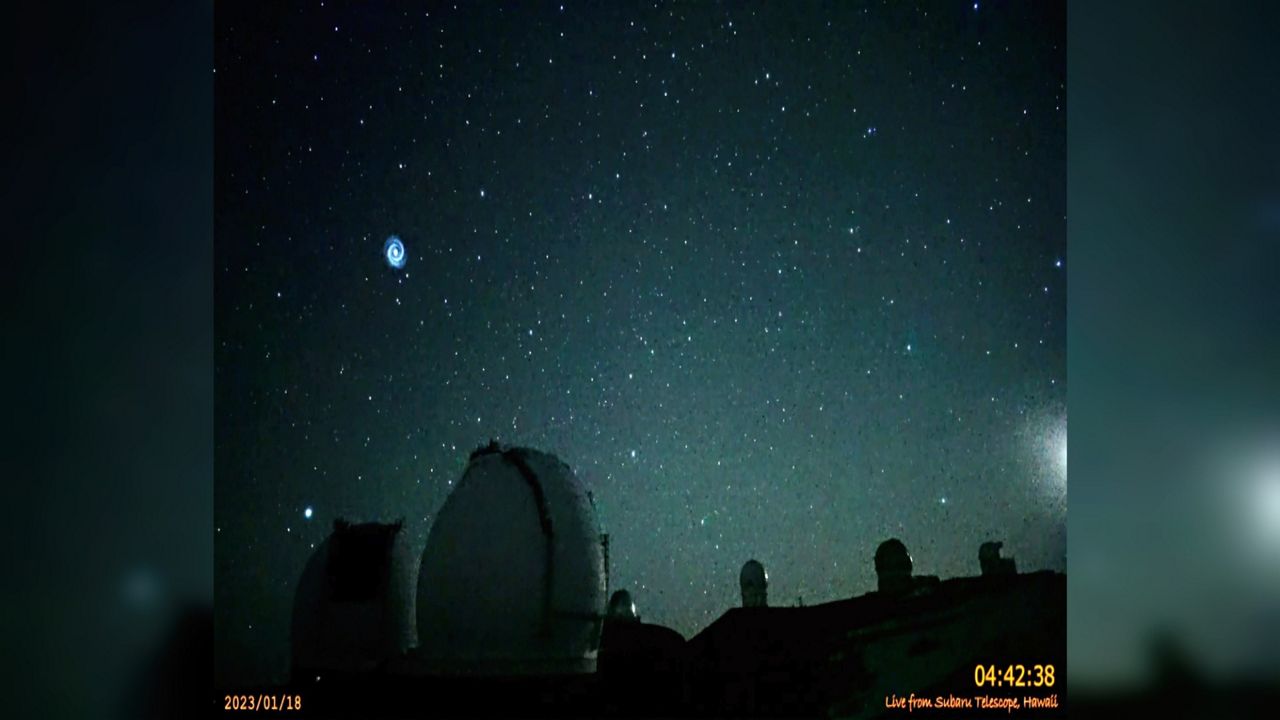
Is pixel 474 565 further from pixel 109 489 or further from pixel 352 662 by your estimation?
pixel 109 489

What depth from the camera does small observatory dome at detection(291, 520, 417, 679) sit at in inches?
154

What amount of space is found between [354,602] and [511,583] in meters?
0.78

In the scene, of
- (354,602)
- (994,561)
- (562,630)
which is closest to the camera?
(994,561)

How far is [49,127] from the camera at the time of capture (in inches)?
92.0

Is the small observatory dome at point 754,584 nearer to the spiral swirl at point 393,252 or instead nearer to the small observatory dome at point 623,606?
the small observatory dome at point 623,606

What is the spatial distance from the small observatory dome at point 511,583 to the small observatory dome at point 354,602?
0.49 feet

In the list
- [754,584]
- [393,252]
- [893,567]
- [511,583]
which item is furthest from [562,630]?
[393,252]

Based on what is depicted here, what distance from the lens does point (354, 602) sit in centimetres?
438

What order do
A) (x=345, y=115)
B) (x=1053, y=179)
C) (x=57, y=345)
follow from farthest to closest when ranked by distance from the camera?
1. (x=345, y=115)
2. (x=1053, y=179)
3. (x=57, y=345)

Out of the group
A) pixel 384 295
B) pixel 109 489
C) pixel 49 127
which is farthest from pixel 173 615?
pixel 384 295

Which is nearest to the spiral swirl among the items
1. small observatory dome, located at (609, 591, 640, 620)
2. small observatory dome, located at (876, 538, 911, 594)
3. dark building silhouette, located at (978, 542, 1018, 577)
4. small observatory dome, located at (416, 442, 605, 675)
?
small observatory dome, located at (416, 442, 605, 675)

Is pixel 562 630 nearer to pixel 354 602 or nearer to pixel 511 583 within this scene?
pixel 511 583

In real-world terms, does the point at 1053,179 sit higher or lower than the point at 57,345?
higher

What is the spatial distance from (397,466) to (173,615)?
1.30 m
